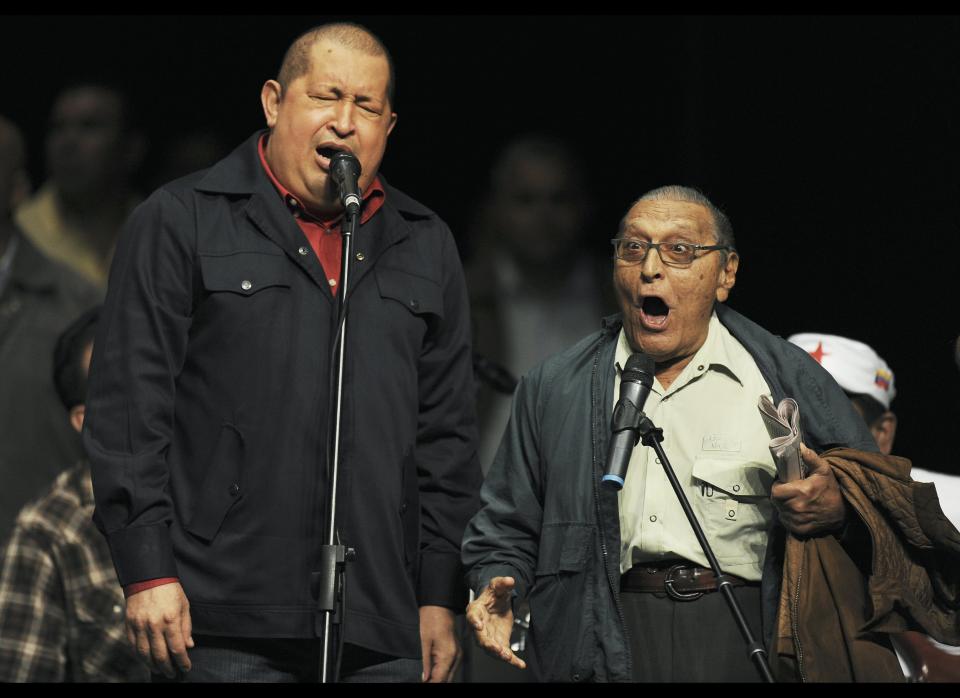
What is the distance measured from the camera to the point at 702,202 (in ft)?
12.9

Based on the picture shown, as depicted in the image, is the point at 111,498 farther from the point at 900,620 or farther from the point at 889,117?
the point at 889,117

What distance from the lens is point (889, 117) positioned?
5.39 m

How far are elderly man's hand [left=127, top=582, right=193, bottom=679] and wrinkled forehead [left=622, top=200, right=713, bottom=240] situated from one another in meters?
1.37

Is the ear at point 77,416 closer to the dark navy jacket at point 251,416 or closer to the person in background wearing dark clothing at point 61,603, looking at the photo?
the person in background wearing dark clothing at point 61,603

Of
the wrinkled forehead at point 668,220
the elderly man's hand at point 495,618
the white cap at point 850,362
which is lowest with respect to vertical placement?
the elderly man's hand at point 495,618

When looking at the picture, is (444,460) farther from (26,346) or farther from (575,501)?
(26,346)

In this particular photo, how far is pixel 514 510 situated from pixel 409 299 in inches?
22.3

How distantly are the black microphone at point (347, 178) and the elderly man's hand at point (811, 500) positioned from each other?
111 cm

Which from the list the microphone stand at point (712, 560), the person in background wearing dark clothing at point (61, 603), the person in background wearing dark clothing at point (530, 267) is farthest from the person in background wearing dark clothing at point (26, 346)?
the microphone stand at point (712, 560)

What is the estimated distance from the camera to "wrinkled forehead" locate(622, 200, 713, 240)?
12.7 feet

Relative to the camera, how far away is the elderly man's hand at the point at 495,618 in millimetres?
3592

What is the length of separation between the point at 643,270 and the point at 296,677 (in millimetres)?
1243
